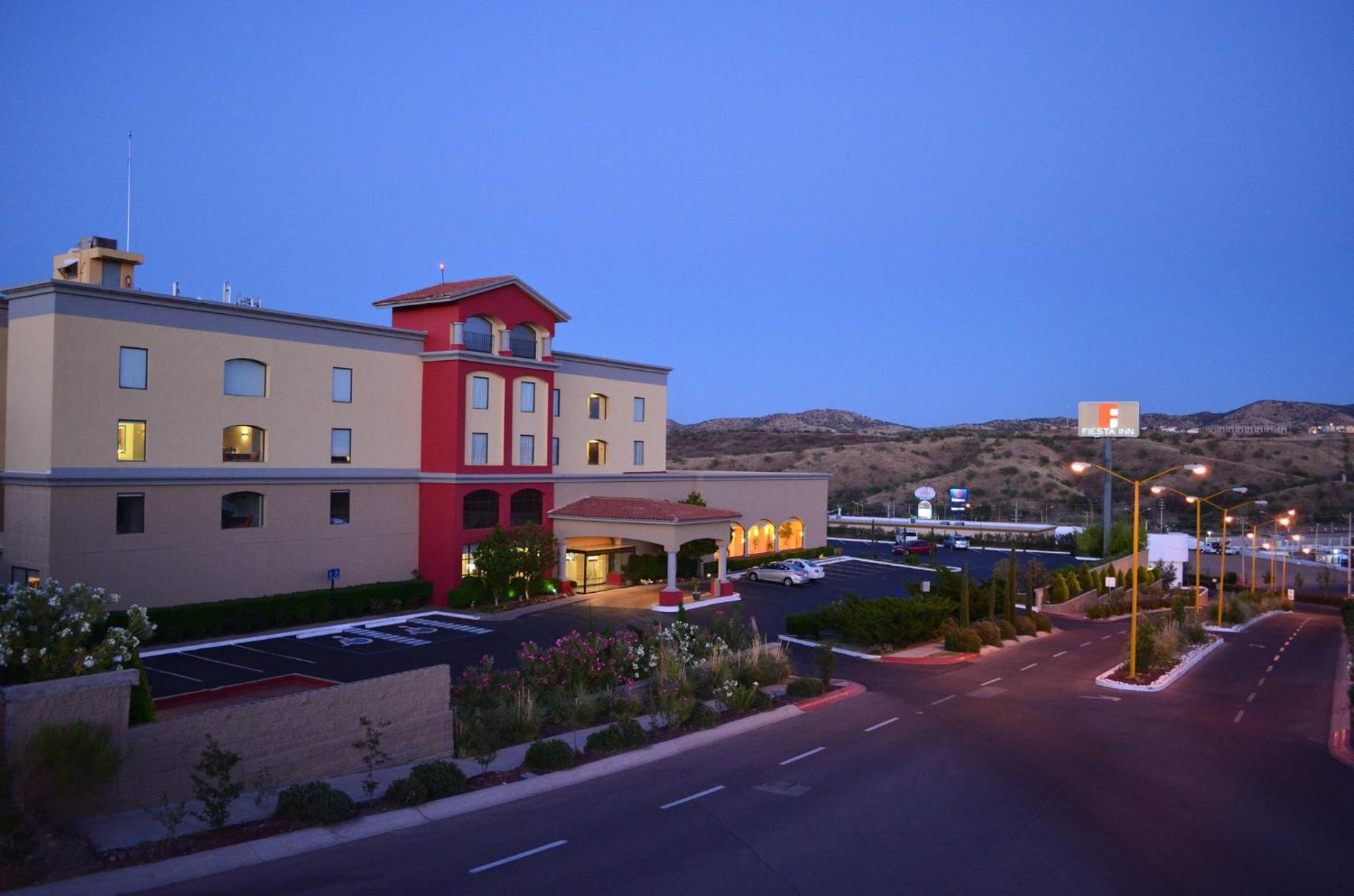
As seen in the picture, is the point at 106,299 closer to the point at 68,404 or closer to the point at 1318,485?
the point at 68,404

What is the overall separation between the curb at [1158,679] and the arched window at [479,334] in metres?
26.8

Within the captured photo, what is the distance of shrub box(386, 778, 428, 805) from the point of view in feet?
45.5

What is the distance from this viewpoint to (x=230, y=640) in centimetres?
3156

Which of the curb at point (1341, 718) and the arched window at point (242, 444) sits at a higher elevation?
the arched window at point (242, 444)

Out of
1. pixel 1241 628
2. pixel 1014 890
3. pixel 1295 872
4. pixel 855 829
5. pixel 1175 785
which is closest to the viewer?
pixel 1014 890

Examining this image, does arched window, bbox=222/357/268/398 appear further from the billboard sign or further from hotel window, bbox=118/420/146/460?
the billboard sign

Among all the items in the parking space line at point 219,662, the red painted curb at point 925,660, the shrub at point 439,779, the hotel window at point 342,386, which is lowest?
the red painted curb at point 925,660

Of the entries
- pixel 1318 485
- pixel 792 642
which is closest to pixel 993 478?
pixel 1318 485

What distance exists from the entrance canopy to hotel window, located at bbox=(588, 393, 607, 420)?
597cm

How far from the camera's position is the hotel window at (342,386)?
3762cm

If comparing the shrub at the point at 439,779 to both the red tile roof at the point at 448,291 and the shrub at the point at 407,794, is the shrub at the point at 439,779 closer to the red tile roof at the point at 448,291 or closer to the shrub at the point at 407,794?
the shrub at the point at 407,794

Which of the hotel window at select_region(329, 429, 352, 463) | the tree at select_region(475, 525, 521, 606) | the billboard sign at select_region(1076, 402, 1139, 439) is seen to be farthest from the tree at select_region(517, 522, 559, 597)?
the billboard sign at select_region(1076, 402, 1139, 439)

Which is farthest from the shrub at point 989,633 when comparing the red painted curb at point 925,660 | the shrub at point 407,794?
the shrub at point 407,794

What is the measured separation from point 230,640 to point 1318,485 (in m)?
111
